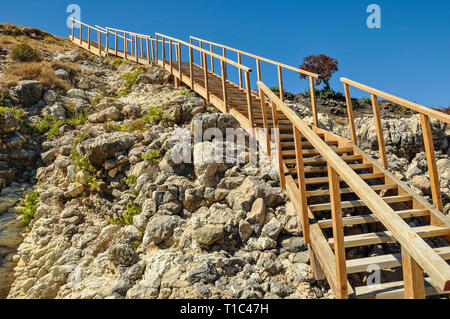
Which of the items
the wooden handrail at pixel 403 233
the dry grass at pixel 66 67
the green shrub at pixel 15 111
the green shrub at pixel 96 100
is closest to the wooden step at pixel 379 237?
the wooden handrail at pixel 403 233

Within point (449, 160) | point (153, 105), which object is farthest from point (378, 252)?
point (153, 105)

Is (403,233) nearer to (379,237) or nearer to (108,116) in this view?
(379,237)

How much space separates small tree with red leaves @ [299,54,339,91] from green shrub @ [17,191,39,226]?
1531cm

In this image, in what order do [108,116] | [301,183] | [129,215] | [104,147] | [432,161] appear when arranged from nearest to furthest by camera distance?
[301,183]
[432,161]
[129,215]
[104,147]
[108,116]

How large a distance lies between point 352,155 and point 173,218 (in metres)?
3.30

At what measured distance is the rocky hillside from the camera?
136 inches

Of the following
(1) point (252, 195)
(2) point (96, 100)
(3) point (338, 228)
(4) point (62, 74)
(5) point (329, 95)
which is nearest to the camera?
(3) point (338, 228)

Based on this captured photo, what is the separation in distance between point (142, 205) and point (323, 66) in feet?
51.5

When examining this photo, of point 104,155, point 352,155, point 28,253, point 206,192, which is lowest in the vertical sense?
point 28,253

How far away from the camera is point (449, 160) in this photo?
6.27 metres

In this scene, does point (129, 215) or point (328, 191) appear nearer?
point (328, 191)

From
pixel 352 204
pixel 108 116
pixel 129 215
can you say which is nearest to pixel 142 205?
pixel 129 215

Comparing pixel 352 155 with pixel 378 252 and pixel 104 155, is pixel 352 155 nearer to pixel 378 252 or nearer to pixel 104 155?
pixel 378 252

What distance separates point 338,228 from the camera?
2.37 metres
